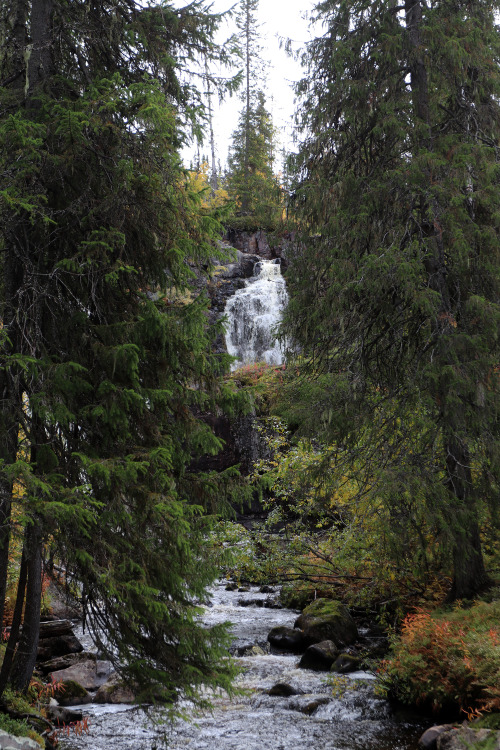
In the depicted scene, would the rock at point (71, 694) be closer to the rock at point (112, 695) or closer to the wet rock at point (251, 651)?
the rock at point (112, 695)

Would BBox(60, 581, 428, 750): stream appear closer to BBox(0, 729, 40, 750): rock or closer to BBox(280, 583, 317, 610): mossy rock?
BBox(0, 729, 40, 750): rock

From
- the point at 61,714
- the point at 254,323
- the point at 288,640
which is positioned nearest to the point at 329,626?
the point at 288,640

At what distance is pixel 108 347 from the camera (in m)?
5.24

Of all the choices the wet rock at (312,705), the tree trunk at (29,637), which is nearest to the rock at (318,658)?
the wet rock at (312,705)

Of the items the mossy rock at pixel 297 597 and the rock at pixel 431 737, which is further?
the mossy rock at pixel 297 597

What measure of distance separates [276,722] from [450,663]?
220cm

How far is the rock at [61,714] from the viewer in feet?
21.0

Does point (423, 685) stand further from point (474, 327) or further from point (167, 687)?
point (474, 327)

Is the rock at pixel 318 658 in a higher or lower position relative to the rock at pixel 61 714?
lower

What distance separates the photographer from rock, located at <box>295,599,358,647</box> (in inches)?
373

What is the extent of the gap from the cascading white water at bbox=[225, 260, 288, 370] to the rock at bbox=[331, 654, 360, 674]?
17605 mm

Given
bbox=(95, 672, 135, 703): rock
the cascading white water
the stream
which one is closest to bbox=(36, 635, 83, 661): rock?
bbox=(95, 672, 135, 703): rock

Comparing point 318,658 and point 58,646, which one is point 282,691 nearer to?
point 318,658

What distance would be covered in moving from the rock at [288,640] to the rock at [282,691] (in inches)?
72.4
